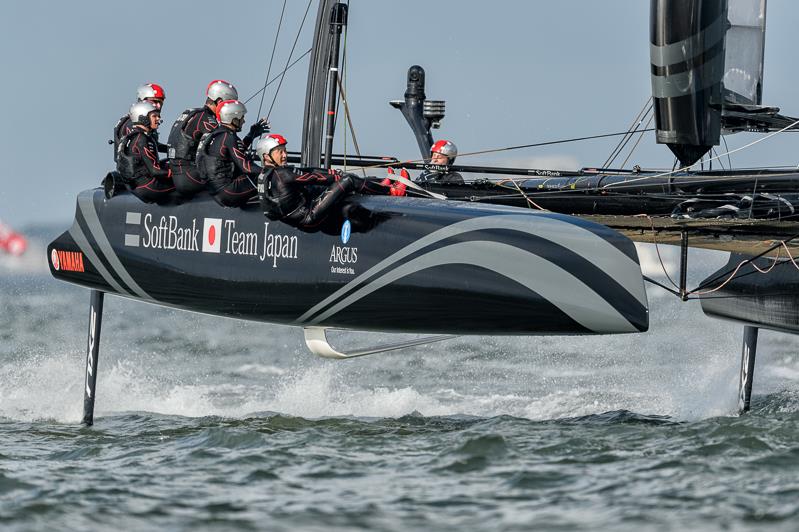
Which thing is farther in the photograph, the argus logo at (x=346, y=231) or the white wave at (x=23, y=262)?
the white wave at (x=23, y=262)

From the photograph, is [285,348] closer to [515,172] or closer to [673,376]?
[673,376]

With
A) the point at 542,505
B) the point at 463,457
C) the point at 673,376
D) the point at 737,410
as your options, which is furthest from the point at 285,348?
the point at 542,505

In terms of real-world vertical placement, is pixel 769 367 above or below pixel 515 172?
below

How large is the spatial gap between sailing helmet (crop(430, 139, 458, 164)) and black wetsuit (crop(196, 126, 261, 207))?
7.13 feet

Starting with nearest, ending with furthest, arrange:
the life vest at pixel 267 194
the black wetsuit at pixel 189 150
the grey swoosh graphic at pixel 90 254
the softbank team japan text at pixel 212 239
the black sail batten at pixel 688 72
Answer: the life vest at pixel 267 194 < the softbank team japan text at pixel 212 239 < the black wetsuit at pixel 189 150 < the black sail batten at pixel 688 72 < the grey swoosh graphic at pixel 90 254

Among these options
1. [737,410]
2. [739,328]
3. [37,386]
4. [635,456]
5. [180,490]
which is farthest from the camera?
[739,328]

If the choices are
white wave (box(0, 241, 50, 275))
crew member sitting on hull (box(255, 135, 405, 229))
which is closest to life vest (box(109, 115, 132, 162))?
crew member sitting on hull (box(255, 135, 405, 229))

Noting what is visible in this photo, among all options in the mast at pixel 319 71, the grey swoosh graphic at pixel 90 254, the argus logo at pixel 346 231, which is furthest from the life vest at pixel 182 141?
the argus logo at pixel 346 231

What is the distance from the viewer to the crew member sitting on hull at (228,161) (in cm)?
799

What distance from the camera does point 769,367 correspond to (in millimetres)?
12219

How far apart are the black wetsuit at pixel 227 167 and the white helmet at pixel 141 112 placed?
1.62 feet

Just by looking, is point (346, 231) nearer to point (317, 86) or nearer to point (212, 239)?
point (212, 239)

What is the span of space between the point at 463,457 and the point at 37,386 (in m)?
5.00

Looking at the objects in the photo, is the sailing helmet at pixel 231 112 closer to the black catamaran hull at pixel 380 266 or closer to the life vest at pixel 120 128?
the black catamaran hull at pixel 380 266
